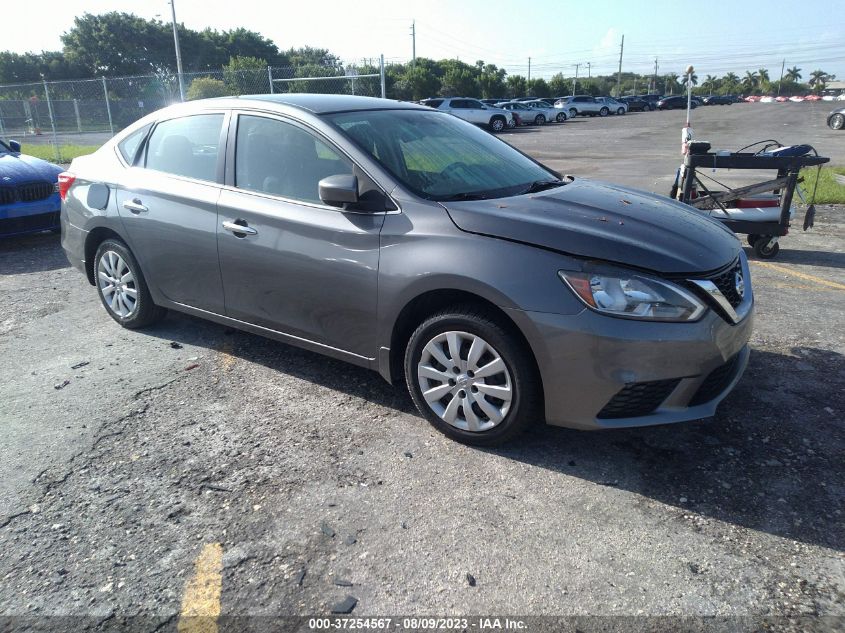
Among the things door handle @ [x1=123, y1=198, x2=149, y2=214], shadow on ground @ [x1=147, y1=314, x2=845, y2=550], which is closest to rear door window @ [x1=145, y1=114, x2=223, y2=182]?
door handle @ [x1=123, y1=198, x2=149, y2=214]

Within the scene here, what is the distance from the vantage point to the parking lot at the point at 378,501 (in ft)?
7.87

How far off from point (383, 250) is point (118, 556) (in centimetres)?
184

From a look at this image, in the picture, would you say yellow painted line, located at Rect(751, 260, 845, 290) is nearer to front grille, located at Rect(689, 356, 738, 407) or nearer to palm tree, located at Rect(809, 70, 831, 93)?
front grille, located at Rect(689, 356, 738, 407)

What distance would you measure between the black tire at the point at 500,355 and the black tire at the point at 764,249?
498 centimetres

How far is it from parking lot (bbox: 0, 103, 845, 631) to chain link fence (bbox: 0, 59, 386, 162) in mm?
15265

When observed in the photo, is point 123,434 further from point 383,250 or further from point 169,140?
point 169,140

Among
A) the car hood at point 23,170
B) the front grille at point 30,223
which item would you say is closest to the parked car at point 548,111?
the car hood at point 23,170

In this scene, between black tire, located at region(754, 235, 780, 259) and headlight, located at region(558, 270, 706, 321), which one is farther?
black tire, located at region(754, 235, 780, 259)

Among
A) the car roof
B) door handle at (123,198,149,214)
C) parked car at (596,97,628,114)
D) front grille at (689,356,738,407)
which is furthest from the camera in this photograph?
parked car at (596,97,628,114)

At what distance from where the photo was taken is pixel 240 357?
4617mm

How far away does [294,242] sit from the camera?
3.73 m

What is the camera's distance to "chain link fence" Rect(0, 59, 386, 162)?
20.6 metres

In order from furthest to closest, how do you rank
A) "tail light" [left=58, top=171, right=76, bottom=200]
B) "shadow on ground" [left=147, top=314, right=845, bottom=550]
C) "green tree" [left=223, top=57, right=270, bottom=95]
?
"green tree" [left=223, top=57, right=270, bottom=95], "tail light" [left=58, top=171, right=76, bottom=200], "shadow on ground" [left=147, top=314, right=845, bottom=550]

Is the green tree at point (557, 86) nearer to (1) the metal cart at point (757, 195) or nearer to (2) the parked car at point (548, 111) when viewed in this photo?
(2) the parked car at point (548, 111)
